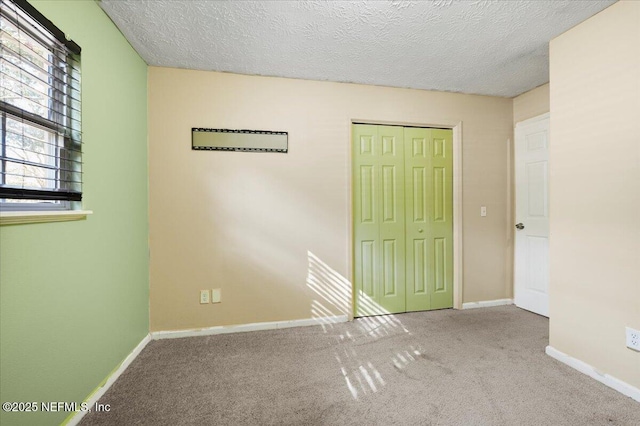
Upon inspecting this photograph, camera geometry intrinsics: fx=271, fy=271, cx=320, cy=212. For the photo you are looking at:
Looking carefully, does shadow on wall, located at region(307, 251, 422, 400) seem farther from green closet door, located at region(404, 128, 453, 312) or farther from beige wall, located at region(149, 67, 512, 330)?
green closet door, located at region(404, 128, 453, 312)

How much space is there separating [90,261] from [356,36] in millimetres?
2357

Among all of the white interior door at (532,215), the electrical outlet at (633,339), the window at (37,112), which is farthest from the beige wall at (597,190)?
the window at (37,112)

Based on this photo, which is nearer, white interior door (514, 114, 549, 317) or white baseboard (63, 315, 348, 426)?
white baseboard (63, 315, 348, 426)

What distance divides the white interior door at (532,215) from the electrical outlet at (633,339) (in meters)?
1.30

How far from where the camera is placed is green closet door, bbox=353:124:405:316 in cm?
291

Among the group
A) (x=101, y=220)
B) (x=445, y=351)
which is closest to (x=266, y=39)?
(x=101, y=220)

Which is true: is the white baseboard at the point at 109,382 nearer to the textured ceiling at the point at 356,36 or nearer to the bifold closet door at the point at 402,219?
the bifold closet door at the point at 402,219

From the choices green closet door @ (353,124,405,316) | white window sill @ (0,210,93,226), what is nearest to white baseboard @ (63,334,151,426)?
white window sill @ (0,210,93,226)

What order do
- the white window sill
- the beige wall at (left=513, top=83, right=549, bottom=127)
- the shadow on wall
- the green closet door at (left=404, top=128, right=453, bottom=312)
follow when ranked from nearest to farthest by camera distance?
the white window sill
the shadow on wall
the beige wall at (left=513, top=83, right=549, bottom=127)
the green closet door at (left=404, top=128, right=453, bottom=312)

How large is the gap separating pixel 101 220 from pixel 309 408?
5.71 feet

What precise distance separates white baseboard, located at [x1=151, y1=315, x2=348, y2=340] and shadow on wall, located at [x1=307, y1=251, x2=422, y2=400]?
4 centimetres

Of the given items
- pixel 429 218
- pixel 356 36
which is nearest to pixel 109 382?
pixel 356 36

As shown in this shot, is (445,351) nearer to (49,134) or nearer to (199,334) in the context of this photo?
(199,334)

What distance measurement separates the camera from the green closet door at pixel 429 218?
305 centimetres
